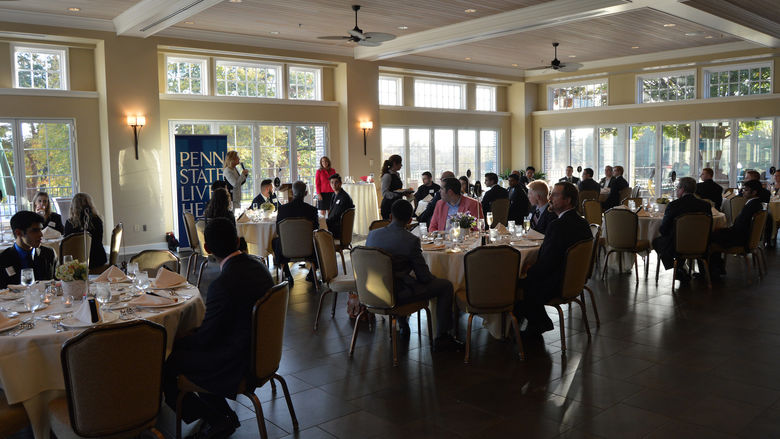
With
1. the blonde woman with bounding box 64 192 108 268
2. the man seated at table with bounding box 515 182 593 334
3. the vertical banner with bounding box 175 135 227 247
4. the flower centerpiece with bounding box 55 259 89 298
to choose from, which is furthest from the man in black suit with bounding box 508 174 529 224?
the flower centerpiece with bounding box 55 259 89 298

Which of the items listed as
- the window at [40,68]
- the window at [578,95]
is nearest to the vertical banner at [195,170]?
the window at [40,68]

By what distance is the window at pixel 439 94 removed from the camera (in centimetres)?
1667

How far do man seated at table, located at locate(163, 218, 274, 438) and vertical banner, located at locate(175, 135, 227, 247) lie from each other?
26.9ft

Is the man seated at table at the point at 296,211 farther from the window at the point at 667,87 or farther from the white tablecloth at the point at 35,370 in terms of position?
the window at the point at 667,87

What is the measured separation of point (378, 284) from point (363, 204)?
7.94 meters

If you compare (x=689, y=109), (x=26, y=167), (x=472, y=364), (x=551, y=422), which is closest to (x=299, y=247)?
(x=472, y=364)

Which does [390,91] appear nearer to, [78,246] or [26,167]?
[26,167]

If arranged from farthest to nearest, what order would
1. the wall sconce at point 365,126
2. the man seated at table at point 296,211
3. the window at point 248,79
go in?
the wall sconce at point 365,126 → the window at point 248,79 → the man seated at table at point 296,211

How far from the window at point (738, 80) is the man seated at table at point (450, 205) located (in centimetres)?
1108

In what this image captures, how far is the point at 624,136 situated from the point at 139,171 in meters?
12.3

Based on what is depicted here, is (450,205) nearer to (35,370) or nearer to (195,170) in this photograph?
(35,370)

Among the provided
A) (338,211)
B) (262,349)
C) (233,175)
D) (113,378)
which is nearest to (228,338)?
(262,349)

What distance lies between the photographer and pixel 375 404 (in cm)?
420

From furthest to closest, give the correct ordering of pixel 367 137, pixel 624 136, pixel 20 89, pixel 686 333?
pixel 624 136 < pixel 367 137 < pixel 20 89 < pixel 686 333
